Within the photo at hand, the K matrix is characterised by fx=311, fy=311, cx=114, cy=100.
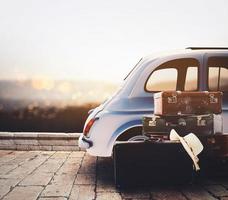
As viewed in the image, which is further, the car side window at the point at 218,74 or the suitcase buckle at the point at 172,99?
the car side window at the point at 218,74

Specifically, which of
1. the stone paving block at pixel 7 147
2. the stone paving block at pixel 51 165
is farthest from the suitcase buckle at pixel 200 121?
the stone paving block at pixel 7 147

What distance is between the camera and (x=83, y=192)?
4.17 metres

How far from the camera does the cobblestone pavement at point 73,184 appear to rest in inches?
157

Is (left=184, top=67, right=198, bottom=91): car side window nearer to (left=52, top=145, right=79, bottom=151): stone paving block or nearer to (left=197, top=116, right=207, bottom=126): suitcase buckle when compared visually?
(left=197, top=116, right=207, bottom=126): suitcase buckle

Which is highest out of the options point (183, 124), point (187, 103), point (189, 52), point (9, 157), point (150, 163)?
point (189, 52)

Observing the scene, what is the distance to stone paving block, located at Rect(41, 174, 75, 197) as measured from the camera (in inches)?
160

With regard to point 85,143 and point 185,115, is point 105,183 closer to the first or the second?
point 85,143

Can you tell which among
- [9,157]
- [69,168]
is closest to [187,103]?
[69,168]

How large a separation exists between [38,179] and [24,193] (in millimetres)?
746

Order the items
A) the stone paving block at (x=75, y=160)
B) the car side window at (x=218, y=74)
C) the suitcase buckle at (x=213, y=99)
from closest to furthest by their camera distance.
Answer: the suitcase buckle at (x=213, y=99) → the car side window at (x=218, y=74) → the stone paving block at (x=75, y=160)

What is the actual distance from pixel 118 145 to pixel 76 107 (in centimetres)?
5803

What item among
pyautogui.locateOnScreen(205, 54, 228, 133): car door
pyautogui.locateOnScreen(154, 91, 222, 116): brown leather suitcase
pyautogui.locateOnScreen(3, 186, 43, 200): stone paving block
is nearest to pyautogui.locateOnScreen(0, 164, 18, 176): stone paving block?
pyautogui.locateOnScreen(3, 186, 43, 200): stone paving block

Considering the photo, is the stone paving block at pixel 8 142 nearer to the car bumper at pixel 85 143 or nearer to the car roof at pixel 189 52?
the car bumper at pixel 85 143

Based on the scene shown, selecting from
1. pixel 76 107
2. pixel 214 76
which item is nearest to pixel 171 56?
pixel 214 76
